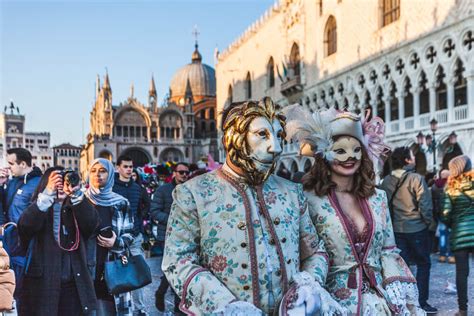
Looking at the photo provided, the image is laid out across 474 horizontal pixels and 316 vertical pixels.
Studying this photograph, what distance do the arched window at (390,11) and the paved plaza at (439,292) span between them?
12.3 metres

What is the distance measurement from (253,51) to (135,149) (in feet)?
63.8

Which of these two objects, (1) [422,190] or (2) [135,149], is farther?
(2) [135,149]

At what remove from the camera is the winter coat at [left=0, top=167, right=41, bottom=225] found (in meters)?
3.68

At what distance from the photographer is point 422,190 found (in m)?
4.77

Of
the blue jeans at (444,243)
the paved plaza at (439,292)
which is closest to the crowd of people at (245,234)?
the paved plaza at (439,292)

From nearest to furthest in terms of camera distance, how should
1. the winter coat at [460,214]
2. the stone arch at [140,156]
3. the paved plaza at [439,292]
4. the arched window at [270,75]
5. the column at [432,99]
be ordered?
the winter coat at [460,214] < the paved plaza at [439,292] < the column at [432,99] < the arched window at [270,75] < the stone arch at [140,156]

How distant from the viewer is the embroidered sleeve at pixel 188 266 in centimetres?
165

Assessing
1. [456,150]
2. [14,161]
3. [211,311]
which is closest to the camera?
[211,311]

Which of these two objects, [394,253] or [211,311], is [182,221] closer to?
[211,311]

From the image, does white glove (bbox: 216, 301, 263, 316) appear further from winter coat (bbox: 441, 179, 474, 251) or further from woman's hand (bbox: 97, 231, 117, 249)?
winter coat (bbox: 441, 179, 474, 251)

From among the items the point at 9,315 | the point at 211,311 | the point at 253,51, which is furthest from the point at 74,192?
the point at 253,51

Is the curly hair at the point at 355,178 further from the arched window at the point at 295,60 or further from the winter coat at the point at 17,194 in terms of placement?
the arched window at the point at 295,60

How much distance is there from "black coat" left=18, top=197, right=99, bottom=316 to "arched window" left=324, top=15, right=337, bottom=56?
813 inches

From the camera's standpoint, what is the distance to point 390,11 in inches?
715
